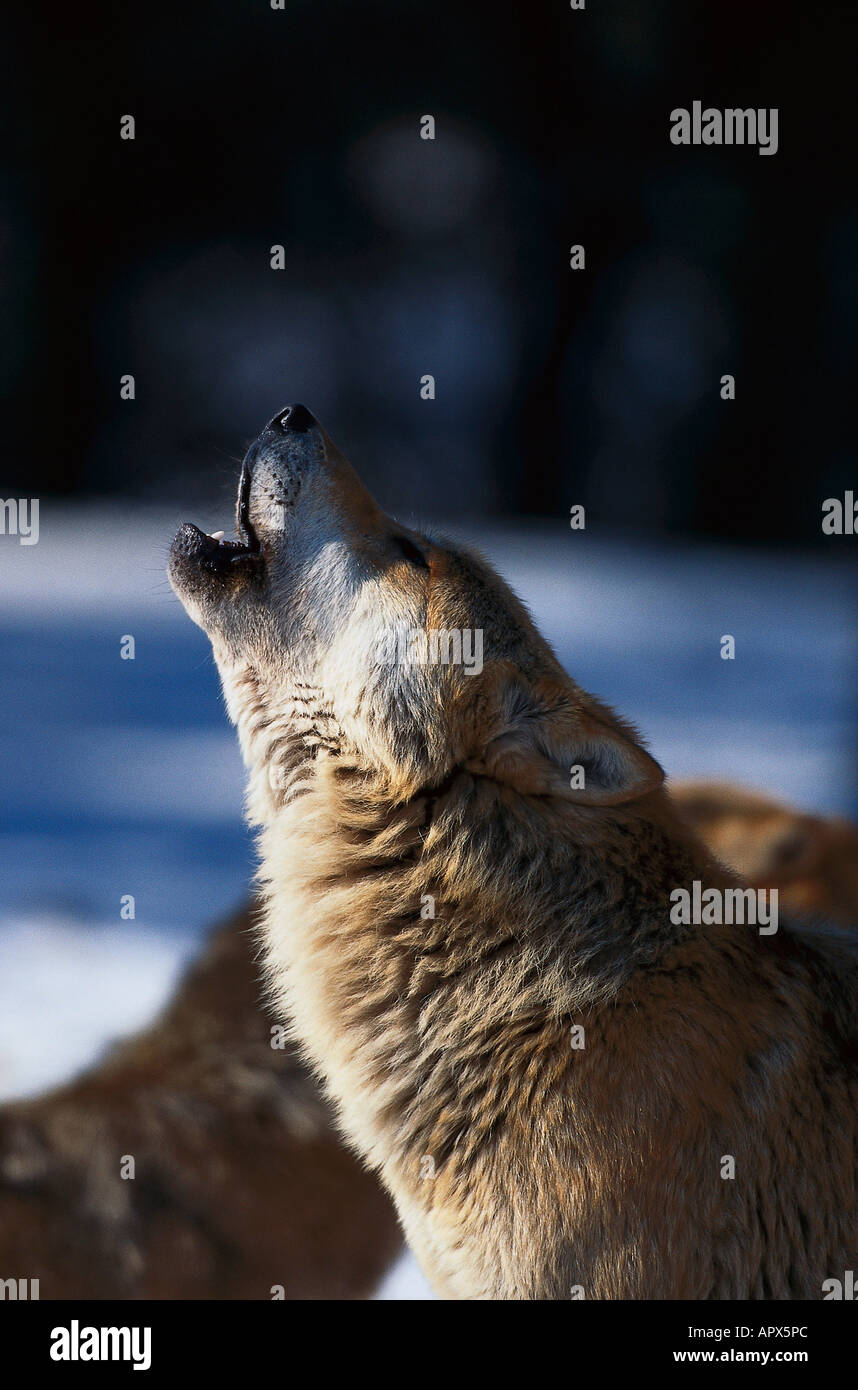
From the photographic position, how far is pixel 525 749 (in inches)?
101

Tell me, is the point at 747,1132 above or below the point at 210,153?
below

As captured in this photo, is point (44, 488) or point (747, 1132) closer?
point (747, 1132)

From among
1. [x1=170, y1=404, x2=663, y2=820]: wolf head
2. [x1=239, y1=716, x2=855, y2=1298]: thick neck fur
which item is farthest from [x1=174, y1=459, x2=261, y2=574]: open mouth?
[x1=239, y1=716, x2=855, y2=1298]: thick neck fur

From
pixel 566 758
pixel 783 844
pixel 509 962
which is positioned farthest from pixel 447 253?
pixel 509 962

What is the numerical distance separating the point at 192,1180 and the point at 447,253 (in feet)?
12.5

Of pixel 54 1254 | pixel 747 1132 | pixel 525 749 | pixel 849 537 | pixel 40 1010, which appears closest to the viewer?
pixel 747 1132

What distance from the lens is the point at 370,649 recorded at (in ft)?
8.88

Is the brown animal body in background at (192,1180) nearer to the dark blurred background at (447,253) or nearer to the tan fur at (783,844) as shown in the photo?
the tan fur at (783,844)

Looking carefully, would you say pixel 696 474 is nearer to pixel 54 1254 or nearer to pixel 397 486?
pixel 397 486

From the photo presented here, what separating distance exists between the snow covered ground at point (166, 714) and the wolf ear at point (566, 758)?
1747 millimetres

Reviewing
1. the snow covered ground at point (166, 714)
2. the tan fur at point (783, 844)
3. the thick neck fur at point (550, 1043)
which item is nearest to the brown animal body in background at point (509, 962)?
the thick neck fur at point (550, 1043)

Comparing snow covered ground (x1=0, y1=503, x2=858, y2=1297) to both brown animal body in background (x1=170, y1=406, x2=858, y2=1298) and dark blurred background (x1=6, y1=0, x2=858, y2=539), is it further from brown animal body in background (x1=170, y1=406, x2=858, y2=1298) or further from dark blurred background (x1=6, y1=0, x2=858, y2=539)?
brown animal body in background (x1=170, y1=406, x2=858, y2=1298)

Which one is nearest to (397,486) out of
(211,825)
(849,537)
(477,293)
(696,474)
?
(477,293)
